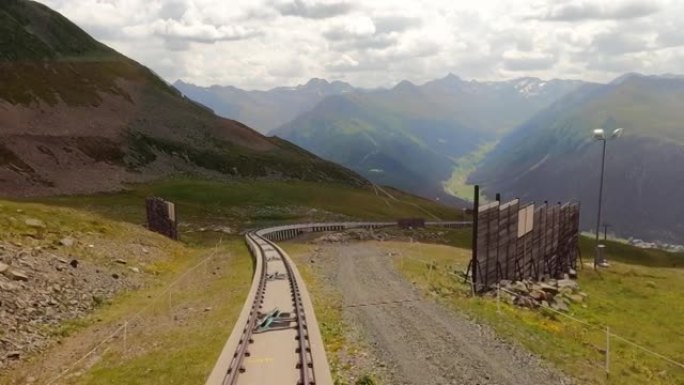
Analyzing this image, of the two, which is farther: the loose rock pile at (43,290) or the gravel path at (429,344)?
the loose rock pile at (43,290)

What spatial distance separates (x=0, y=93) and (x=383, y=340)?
404 feet

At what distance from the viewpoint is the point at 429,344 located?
23.2 meters

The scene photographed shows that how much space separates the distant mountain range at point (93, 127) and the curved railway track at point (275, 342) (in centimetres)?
7418

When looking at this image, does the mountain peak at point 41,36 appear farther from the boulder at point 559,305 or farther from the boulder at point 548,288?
the boulder at point 559,305

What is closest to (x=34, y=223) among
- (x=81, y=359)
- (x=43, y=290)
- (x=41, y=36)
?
(x=43, y=290)

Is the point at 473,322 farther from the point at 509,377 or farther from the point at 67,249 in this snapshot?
the point at 67,249

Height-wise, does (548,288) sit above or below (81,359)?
below

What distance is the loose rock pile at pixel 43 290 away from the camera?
24500 millimetres

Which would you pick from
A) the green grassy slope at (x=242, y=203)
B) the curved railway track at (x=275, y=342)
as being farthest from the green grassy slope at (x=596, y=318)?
the green grassy slope at (x=242, y=203)

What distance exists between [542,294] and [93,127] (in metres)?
113

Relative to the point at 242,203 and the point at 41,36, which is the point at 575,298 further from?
the point at 41,36

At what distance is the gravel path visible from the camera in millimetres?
20109

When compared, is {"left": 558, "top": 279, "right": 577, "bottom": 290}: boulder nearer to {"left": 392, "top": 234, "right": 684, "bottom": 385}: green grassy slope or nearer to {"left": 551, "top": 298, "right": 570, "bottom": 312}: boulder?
{"left": 392, "top": 234, "right": 684, "bottom": 385}: green grassy slope

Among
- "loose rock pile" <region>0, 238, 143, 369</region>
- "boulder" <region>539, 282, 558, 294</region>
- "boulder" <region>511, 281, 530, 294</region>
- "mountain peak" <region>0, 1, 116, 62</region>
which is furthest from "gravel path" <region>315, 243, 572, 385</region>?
"mountain peak" <region>0, 1, 116, 62</region>
